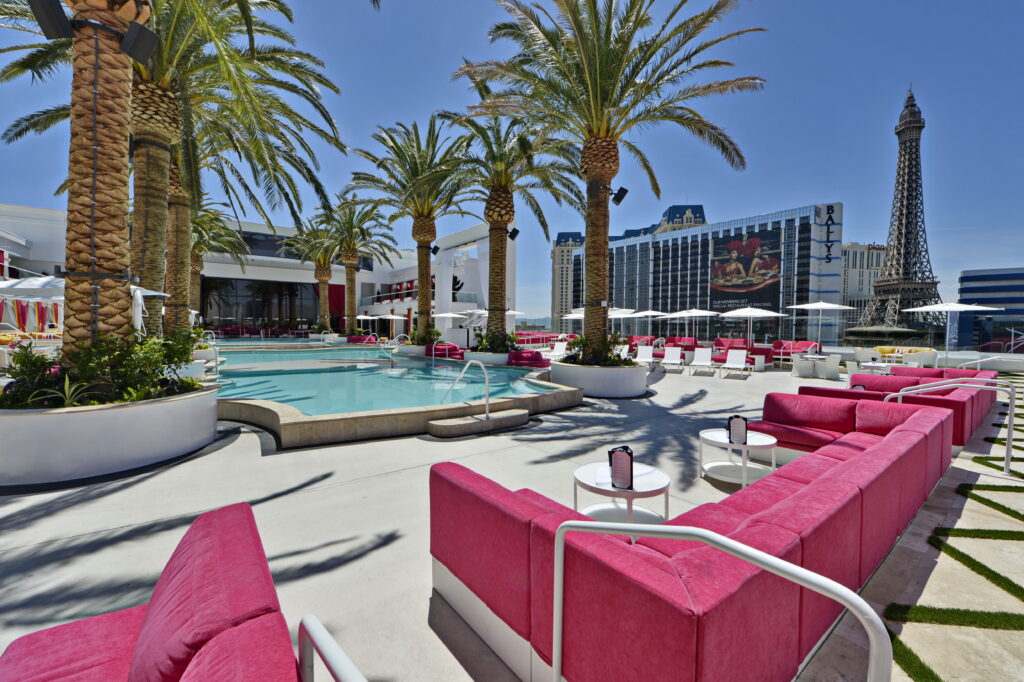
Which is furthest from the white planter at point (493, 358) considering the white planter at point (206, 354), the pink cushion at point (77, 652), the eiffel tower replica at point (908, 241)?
the eiffel tower replica at point (908, 241)

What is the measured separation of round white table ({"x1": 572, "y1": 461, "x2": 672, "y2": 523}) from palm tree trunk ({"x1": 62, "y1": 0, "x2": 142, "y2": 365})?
259 inches

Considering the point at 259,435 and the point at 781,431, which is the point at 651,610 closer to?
the point at 781,431

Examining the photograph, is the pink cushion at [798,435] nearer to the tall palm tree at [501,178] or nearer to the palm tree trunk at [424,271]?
the tall palm tree at [501,178]

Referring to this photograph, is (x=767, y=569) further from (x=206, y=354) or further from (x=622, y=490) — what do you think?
(x=206, y=354)

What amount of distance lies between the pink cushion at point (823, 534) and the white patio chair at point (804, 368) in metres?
14.6

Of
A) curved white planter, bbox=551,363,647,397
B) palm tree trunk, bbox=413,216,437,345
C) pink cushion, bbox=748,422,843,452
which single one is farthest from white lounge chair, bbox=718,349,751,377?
palm tree trunk, bbox=413,216,437,345

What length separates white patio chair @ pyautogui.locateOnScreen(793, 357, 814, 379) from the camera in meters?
15.0

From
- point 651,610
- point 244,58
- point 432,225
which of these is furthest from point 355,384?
point 651,610

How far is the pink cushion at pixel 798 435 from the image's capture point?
213 inches

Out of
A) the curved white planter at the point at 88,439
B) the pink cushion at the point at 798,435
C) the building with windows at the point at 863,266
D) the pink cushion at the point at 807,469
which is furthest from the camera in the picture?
the building with windows at the point at 863,266

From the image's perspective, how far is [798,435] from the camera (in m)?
5.55

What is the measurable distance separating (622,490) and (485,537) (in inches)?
56.3

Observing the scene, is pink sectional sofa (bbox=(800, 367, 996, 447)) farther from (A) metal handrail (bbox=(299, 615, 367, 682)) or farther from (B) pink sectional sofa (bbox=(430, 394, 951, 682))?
(A) metal handrail (bbox=(299, 615, 367, 682))

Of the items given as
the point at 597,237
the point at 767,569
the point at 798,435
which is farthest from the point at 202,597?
the point at 597,237
